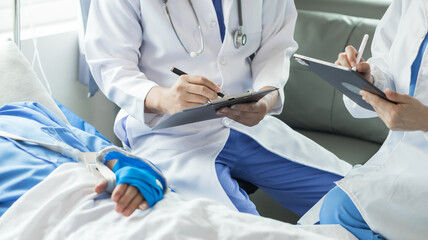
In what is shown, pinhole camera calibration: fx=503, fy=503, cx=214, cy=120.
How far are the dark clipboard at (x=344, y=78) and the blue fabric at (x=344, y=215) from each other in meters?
0.26

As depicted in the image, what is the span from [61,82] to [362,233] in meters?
1.54

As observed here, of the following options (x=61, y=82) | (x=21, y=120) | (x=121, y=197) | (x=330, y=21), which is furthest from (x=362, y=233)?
(x=61, y=82)

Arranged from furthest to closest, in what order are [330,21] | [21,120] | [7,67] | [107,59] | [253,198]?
[330,21], [253,198], [7,67], [107,59], [21,120]

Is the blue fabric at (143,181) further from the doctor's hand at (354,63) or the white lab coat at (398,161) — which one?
the doctor's hand at (354,63)

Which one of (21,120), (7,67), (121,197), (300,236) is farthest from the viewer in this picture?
(7,67)

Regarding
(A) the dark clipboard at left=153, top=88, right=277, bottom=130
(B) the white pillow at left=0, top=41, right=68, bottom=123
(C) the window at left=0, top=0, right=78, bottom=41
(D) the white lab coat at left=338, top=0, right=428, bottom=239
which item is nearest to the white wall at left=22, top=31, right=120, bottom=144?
(C) the window at left=0, top=0, right=78, bottom=41

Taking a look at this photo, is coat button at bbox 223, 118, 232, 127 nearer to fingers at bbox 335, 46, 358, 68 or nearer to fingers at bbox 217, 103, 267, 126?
fingers at bbox 217, 103, 267, 126

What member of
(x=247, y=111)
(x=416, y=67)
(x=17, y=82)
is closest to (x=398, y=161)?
(x=416, y=67)

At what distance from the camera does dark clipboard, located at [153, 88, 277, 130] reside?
1.18m

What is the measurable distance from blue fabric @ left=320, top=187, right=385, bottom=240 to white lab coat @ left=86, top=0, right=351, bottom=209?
0.27m

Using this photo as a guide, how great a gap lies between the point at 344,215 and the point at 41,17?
1712 millimetres

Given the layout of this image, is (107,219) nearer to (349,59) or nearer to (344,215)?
(344,215)

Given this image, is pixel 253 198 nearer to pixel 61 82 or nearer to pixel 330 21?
pixel 330 21

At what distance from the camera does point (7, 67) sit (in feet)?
5.32
